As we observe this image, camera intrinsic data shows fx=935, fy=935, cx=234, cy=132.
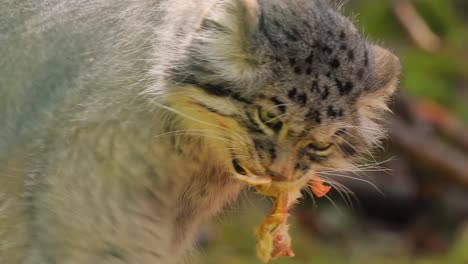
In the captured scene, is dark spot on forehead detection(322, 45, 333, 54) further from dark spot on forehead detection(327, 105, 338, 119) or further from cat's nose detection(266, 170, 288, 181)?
cat's nose detection(266, 170, 288, 181)

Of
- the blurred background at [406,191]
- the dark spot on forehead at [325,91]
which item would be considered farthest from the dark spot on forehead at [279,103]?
the blurred background at [406,191]

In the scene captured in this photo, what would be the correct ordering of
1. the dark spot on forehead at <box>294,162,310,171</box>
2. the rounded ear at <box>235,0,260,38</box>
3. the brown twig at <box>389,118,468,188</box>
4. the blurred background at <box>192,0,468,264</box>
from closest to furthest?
the rounded ear at <box>235,0,260,38</box>, the dark spot on forehead at <box>294,162,310,171</box>, the blurred background at <box>192,0,468,264</box>, the brown twig at <box>389,118,468,188</box>

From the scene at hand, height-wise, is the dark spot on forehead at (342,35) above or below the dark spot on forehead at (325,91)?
above

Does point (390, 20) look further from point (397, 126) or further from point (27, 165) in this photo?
point (27, 165)

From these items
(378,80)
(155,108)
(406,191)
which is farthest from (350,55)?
(406,191)

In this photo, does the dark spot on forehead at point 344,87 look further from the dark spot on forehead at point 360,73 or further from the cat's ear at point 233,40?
the cat's ear at point 233,40

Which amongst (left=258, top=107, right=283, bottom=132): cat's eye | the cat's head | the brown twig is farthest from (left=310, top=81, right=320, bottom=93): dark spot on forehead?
the brown twig

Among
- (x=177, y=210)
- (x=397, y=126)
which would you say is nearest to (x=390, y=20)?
(x=397, y=126)

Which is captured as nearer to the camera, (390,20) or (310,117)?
(310,117)
